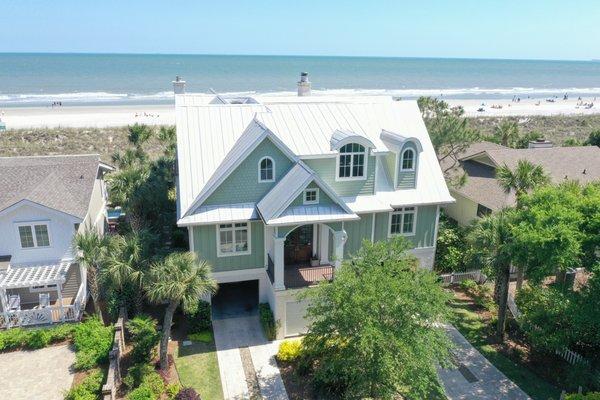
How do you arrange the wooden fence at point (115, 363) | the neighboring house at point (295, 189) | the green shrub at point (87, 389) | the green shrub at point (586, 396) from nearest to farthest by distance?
the green shrub at point (586, 396) → the wooden fence at point (115, 363) → the green shrub at point (87, 389) → the neighboring house at point (295, 189)

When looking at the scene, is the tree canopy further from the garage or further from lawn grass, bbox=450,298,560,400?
the garage

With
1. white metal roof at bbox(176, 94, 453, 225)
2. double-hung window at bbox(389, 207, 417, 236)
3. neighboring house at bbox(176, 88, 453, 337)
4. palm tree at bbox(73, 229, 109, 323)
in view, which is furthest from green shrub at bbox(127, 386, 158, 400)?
double-hung window at bbox(389, 207, 417, 236)

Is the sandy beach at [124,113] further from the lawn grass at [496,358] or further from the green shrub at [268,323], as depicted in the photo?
the lawn grass at [496,358]

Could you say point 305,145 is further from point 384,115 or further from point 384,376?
point 384,376

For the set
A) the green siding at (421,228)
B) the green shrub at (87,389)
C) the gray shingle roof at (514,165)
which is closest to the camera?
the green shrub at (87,389)

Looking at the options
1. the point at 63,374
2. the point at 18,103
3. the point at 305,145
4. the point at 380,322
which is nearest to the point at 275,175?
the point at 305,145

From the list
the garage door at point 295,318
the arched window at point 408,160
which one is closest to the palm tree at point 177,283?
the garage door at point 295,318

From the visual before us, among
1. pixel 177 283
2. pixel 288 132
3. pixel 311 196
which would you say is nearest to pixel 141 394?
pixel 177 283
